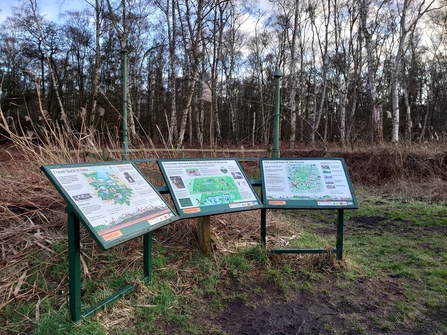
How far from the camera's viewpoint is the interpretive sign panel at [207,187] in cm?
271

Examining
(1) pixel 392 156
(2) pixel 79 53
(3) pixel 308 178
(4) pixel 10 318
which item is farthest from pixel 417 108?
(4) pixel 10 318

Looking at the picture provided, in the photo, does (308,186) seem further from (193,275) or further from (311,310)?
(193,275)

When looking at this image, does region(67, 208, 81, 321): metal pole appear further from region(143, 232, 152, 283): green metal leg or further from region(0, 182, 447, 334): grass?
region(143, 232, 152, 283): green metal leg

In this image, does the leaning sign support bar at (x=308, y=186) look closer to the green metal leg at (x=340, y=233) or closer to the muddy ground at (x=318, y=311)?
the green metal leg at (x=340, y=233)

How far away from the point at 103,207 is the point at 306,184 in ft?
6.51

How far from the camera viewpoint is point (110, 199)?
2.08 meters

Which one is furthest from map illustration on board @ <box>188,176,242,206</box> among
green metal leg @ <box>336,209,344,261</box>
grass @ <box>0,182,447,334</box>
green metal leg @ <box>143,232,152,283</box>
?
green metal leg @ <box>336,209,344,261</box>

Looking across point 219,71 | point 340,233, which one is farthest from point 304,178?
point 219,71

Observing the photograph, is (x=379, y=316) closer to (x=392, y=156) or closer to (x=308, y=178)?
(x=308, y=178)

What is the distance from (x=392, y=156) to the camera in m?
9.61

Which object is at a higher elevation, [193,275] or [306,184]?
[306,184]

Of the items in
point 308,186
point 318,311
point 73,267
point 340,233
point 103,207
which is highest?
point 103,207

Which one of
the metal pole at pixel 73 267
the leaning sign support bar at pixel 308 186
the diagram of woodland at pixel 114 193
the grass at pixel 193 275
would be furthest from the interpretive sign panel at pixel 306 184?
the metal pole at pixel 73 267

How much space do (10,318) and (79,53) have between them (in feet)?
84.3
